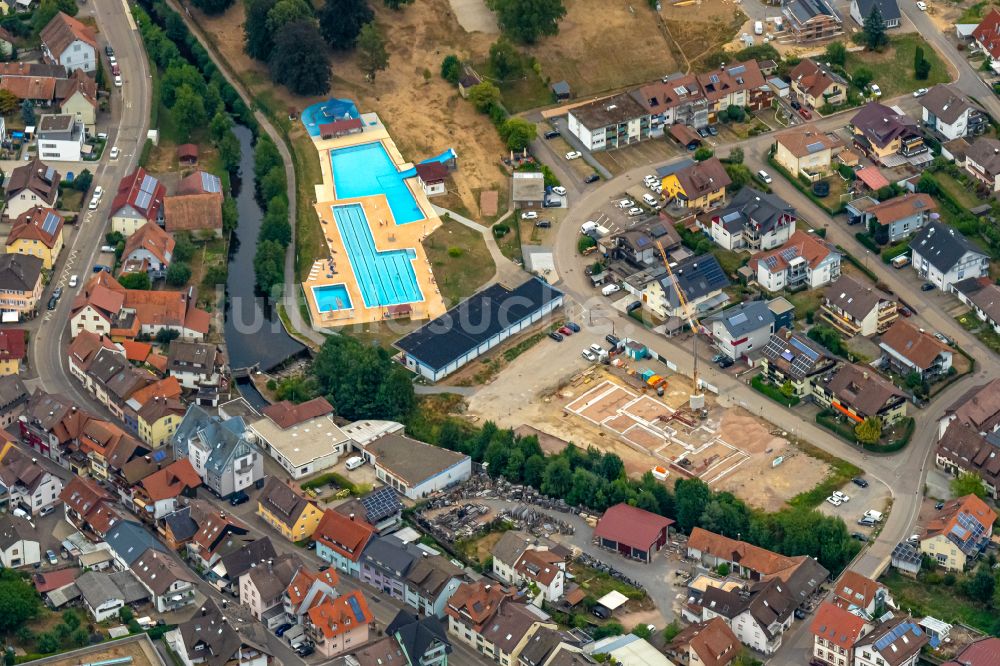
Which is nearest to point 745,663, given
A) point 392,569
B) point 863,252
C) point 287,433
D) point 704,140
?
point 392,569

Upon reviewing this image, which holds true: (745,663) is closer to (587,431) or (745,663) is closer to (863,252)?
(587,431)

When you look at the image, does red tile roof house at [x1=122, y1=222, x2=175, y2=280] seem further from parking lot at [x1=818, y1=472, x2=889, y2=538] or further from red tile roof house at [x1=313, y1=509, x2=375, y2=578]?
parking lot at [x1=818, y1=472, x2=889, y2=538]

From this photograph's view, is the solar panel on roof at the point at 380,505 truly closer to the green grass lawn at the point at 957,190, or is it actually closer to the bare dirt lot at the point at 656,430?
the bare dirt lot at the point at 656,430

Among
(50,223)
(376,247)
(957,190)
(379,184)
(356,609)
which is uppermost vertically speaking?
(50,223)

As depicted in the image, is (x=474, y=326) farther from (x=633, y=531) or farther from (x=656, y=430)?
(x=633, y=531)

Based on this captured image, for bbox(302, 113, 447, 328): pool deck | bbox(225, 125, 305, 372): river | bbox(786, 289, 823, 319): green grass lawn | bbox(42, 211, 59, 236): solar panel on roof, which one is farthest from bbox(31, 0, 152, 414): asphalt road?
bbox(786, 289, 823, 319): green grass lawn

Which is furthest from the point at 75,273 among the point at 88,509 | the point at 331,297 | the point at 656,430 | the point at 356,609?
the point at 356,609
